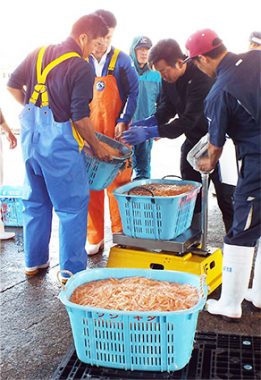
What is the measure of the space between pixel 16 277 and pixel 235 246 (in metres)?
1.67

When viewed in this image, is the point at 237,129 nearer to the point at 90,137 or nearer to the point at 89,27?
the point at 90,137

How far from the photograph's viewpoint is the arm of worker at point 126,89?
144 inches

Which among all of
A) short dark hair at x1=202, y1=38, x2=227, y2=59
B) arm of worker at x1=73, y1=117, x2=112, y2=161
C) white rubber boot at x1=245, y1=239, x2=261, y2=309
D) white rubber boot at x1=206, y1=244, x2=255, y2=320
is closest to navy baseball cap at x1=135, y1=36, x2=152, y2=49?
arm of worker at x1=73, y1=117, x2=112, y2=161

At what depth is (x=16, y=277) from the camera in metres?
3.31

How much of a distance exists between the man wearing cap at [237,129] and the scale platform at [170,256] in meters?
0.46

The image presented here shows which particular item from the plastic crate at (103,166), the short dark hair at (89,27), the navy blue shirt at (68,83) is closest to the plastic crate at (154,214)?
the plastic crate at (103,166)

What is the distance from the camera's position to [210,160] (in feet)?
8.68

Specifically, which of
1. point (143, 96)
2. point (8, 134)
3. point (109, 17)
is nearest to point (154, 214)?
point (8, 134)

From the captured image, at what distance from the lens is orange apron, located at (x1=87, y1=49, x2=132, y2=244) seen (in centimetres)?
362

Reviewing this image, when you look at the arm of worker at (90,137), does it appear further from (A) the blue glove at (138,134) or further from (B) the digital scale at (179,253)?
(B) the digital scale at (179,253)

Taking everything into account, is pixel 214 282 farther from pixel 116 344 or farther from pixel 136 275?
pixel 116 344

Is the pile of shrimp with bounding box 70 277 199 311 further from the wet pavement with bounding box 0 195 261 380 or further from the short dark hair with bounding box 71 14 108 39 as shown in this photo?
the short dark hair with bounding box 71 14 108 39

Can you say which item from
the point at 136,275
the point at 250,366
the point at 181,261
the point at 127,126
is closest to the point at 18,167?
the point at 127,126

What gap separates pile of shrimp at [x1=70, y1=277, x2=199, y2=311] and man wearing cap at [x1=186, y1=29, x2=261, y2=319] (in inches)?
18.5
